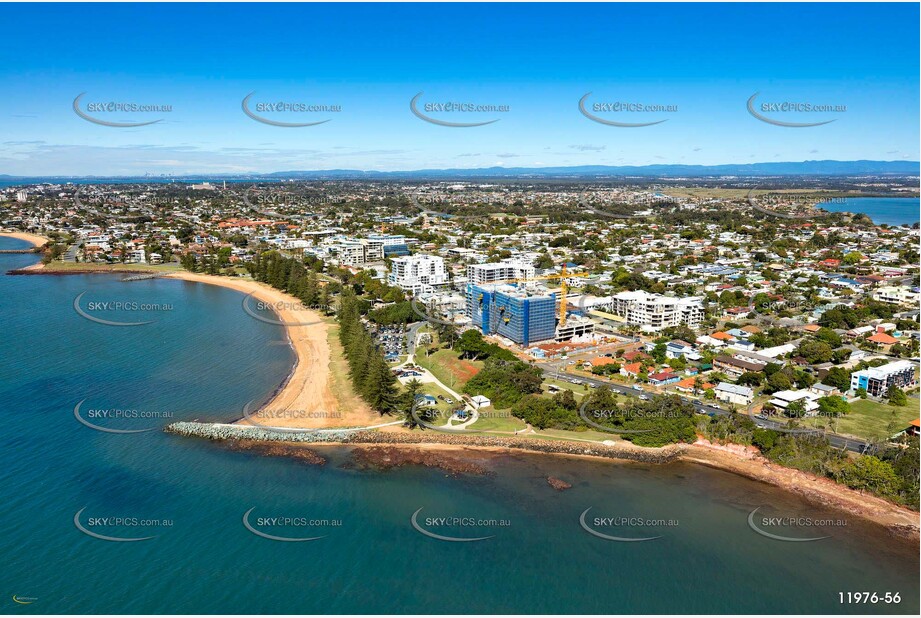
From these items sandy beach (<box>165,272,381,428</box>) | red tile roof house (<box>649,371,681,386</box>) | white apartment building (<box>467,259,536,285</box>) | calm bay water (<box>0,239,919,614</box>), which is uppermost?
white apartment building (<box>467,259,536,285</box>)

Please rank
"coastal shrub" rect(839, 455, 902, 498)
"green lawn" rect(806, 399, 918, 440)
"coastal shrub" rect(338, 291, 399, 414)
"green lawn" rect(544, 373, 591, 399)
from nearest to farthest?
"coastal shrub" rect(839, 455, 902, 498)
"green lawn" rect(806, 399, 918, 440)
"coastal shrub" rect(338, 291, 399, 414)
"green lawn" rect(544, 373, 591, 399)

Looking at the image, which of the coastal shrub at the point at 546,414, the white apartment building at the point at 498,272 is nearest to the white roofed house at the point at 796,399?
the coastal shrub at the point at 546,414

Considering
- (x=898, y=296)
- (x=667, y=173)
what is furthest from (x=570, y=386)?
(x=667, y=173)

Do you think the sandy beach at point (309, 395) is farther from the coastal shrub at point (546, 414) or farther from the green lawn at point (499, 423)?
the coastal shrub at point (546, 414)

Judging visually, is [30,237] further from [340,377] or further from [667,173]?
[667,173]

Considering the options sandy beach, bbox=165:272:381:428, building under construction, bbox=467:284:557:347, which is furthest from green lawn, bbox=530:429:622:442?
building under construction, bbox=467:284:557:347

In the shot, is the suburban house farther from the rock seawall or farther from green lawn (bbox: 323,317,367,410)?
green lawn (bbox: 323,317,367,410)
